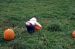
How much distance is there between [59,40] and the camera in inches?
293

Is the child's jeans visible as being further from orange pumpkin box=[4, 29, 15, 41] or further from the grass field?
orange pumpkin box=[4, 29, 15, 41]

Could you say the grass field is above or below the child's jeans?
below

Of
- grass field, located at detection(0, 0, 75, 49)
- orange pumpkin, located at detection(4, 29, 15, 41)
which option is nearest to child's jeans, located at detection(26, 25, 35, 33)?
grass field, located at detection(0, 0, 75, 49)

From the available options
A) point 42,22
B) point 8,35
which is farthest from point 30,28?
point 42,22

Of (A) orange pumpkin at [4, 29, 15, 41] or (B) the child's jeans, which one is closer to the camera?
(A) orange pumpkin at [4, 29, 15, 41]

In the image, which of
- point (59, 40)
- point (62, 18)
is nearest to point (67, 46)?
point (59, 40)

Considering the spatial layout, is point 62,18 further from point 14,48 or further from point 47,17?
point 14,48

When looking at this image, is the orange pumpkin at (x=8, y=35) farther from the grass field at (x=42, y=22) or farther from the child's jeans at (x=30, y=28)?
the child's jeans at (x=30, y=28)

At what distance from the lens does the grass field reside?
7082mm

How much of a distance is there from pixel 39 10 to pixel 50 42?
367cm

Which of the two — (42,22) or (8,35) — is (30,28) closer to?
(8,35)

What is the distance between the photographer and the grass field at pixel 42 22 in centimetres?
708

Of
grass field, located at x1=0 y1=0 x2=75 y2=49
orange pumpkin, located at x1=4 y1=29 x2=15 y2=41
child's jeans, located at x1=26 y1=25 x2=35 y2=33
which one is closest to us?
grass field, located at x1=0 y1=0 x2=75 y2=49

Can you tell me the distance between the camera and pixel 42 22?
29.6 ft
